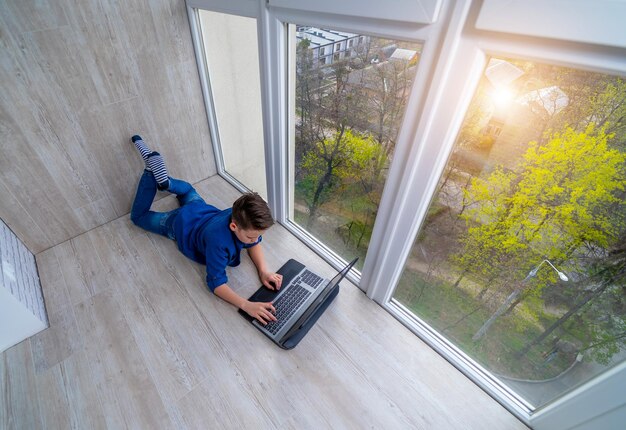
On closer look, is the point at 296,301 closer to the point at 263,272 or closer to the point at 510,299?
the point at 263,272

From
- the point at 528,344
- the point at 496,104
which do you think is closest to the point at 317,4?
the point at 496,104

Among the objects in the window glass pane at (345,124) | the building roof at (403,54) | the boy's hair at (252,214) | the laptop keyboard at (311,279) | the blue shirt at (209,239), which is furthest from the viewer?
the laptop keyboard at (311,279)

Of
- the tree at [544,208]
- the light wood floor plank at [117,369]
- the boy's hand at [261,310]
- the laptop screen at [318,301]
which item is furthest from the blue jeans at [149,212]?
the tree at [544,208]

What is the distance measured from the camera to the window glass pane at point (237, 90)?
1.43m

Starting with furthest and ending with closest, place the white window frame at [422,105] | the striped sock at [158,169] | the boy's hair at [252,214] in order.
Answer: the striped sock at [158,169]
the boy's hair at [252,214]
the white window frame at [422,105]

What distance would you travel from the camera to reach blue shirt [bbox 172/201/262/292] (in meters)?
1.19

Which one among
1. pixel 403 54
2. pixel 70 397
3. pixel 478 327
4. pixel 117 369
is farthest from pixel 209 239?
pixel 478 327

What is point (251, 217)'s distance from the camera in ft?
3.53

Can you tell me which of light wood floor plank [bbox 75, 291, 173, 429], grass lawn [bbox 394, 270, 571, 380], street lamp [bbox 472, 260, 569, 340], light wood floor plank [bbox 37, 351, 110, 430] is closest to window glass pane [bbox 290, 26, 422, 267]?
grass lawn [bbox 394, 270, 571, 380]

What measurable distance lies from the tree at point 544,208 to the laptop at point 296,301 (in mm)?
515

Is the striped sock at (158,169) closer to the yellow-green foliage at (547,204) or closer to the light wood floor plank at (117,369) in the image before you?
the light wood floor plank at (117,369)

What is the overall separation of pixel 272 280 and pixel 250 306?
17 cm

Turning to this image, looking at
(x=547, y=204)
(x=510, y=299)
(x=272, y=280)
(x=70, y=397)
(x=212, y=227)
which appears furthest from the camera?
(x=272, y=280)

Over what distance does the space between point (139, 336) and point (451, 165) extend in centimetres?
141
